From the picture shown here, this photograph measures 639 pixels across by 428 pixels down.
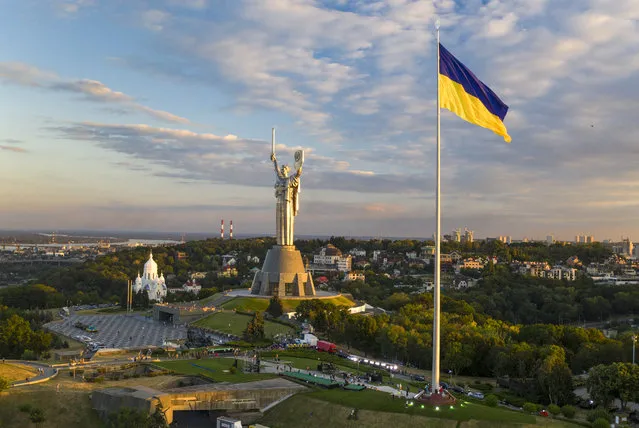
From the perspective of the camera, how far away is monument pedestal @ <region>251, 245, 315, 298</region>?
5944cm

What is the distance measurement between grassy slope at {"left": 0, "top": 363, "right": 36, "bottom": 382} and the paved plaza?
11.0 meters

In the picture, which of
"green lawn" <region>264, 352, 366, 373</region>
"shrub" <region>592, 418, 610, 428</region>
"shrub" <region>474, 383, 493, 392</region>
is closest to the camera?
"shrub" <region>592, 418, 610, 428</region>

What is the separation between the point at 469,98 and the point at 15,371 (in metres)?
22.9

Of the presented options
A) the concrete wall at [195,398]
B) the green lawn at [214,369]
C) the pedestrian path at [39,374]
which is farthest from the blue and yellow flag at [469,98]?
the pedestrian path at [39,374]

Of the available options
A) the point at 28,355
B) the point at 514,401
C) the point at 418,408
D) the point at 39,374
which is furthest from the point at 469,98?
the point at 28,355

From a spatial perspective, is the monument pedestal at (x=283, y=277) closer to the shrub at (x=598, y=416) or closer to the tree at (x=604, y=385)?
the tree at (x=604, y=385)

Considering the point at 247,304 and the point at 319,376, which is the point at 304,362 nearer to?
the point at 319,376

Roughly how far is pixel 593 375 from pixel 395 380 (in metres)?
8.82

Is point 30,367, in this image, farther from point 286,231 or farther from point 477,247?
point 477,247

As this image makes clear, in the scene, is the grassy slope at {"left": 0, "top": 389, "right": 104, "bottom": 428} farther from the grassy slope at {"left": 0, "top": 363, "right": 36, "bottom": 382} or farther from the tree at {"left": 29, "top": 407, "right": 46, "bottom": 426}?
the grassy slope at {"left": 0, "top": 363, "right": 36, "bottom": 382}

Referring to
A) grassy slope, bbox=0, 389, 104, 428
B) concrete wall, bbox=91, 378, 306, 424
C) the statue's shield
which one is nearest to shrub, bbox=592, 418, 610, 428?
concrete wall, bbox=91, 378, 306, 424

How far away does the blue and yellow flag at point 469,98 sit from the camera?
61.7 ft

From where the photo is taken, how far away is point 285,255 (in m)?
60.7

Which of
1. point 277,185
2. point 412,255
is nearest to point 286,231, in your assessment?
point 277,185
